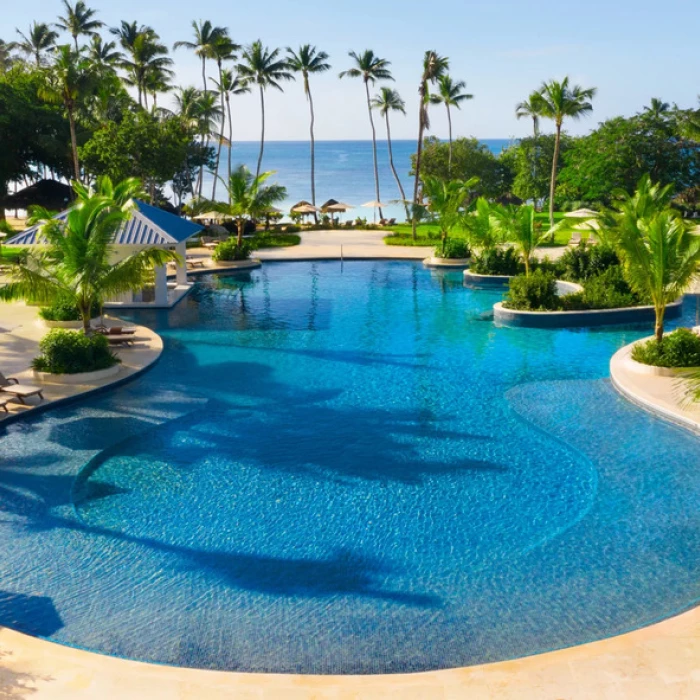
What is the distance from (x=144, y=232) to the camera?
25.3m

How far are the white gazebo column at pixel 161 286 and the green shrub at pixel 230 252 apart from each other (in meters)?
9.24

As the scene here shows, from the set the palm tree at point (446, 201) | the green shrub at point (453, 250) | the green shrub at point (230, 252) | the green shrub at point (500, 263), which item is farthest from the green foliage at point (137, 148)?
the green shrub at point (500, 263)

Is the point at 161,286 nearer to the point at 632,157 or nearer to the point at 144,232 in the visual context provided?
the point at 144,232

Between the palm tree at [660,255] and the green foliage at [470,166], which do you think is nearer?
the palm tree at [660,255]

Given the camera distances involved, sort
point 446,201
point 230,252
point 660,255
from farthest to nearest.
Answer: point 230,252 → point 446,201 → point 660,255

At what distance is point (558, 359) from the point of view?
2022cm

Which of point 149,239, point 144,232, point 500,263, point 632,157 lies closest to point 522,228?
point 500,263

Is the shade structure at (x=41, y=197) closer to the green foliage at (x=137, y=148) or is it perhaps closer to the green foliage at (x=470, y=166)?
the green foliage at (x=137, y=148)

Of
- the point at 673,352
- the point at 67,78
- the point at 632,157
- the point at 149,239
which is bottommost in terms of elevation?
the point at 673,352

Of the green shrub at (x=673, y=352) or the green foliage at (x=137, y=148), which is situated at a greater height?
the green foliage at (x=137, y=148)

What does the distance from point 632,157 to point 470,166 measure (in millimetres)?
23353

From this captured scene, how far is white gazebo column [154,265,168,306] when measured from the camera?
87.0 ft

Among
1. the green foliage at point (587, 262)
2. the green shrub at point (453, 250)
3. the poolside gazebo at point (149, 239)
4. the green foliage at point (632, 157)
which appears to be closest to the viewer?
the poolside gazebo at point (149, 239)

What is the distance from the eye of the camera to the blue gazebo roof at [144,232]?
24562mm
